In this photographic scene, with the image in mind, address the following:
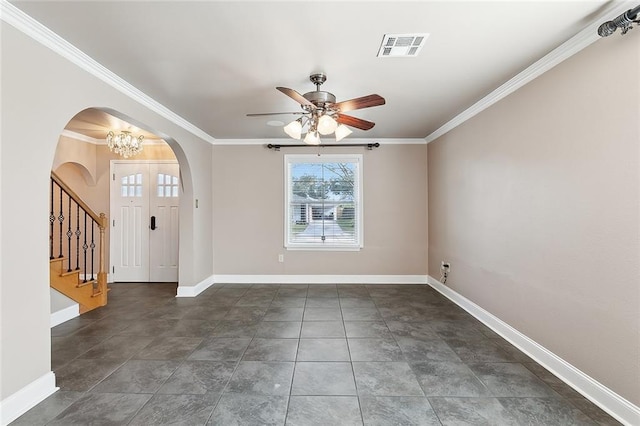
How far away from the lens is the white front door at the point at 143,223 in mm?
5039

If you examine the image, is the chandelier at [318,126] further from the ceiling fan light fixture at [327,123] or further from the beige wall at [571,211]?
the beige wall at [571,211]

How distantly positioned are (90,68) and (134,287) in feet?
11.7

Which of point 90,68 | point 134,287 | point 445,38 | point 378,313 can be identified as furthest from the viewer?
point 134,287

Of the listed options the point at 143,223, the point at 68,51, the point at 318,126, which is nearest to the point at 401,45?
the point at 318,126

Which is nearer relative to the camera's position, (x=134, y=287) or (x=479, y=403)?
(x=479, y=403)

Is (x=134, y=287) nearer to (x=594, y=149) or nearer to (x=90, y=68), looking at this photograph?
(x=90, y=68)

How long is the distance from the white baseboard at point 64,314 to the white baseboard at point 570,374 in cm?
477

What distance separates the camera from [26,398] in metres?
1.86

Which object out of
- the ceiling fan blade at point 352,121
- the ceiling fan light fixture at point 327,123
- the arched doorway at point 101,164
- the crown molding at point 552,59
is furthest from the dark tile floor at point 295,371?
the crown molding at point 552,59

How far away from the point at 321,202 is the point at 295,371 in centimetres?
314

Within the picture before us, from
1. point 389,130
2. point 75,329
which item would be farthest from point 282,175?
point 75,329

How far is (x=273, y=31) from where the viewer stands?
1961 millimetres

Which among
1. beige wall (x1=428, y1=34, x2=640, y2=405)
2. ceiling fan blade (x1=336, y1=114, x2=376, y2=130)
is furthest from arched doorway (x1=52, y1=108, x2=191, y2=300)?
beige wall (x1=428, y1=34, x2=640, y2=405)

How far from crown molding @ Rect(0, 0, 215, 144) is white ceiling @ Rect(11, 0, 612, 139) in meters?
0.05
